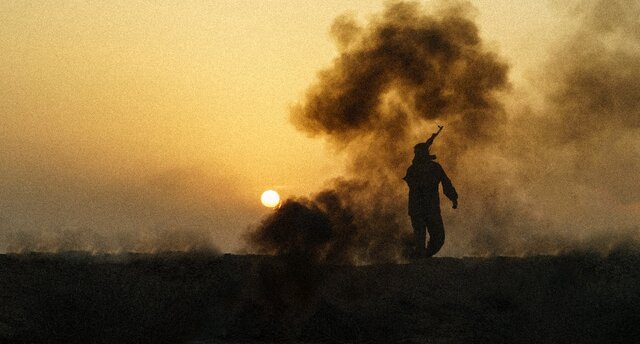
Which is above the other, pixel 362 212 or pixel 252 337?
pixel 362 212

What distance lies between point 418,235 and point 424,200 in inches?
48.1

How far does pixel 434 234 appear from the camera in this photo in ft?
102

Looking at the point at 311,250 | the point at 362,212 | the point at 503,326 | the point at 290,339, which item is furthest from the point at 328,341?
the point at 362,212

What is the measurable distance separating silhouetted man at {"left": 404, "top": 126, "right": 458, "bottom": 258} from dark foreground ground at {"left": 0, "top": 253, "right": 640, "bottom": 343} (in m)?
1.14

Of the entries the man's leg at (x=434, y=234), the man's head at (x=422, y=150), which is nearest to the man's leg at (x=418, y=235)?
the man's leg at (x=434, y=234)

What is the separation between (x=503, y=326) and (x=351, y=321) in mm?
4413

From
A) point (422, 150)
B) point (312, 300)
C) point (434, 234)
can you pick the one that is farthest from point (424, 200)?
point (312, 300)

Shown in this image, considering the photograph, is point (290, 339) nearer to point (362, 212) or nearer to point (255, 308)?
point (255, 308)

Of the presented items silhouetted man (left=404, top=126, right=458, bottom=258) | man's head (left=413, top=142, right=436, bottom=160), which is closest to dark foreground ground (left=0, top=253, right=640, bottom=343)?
silhouetted man (left=404, top=126, right=458, bottom=258)

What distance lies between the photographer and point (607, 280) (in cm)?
2836

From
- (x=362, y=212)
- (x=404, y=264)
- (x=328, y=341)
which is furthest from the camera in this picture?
(x=362, y=212)

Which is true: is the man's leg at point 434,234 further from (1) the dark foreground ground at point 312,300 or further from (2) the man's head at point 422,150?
(2) the man's head at point 422,150

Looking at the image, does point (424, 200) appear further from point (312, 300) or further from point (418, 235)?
point (312, 300)

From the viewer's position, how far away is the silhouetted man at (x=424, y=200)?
31.1 m
